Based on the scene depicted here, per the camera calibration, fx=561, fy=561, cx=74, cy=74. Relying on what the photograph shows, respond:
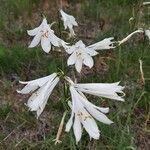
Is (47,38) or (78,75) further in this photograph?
Answer: (78,75)

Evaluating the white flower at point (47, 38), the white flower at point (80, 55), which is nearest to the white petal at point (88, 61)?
the white flower at point (80, 55)

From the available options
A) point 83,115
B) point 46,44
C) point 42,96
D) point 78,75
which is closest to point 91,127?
point 83,115

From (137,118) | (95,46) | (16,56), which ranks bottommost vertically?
(137,118)

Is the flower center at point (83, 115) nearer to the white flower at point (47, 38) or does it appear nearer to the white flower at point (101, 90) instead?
the white flower at point (101, 90)

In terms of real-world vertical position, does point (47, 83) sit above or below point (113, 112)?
above

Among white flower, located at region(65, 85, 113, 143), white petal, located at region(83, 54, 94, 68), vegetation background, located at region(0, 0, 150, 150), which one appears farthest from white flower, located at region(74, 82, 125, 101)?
vegetation background, located at region(0, 0, 150, 150)

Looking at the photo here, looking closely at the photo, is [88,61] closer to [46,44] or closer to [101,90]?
[46,44]

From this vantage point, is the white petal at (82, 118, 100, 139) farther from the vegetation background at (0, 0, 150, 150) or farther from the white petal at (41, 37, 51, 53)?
the white petal at (41, 37, 51, 53)

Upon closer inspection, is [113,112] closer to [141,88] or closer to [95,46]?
[141,88]

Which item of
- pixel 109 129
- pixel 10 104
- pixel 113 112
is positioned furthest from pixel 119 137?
pixel 10 104
